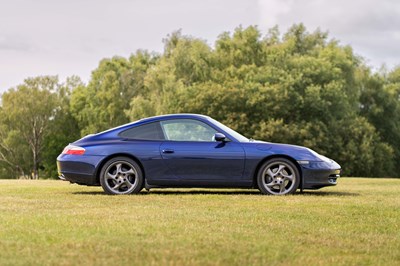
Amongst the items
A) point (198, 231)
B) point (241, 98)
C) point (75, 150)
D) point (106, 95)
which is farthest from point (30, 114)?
point (198, 231)

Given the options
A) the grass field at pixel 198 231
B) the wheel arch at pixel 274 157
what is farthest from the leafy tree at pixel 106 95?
the grass field at pixel 198 231

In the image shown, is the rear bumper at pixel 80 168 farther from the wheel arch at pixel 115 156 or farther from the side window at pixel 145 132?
the side window at pixel 145 132

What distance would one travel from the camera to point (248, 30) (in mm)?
65500

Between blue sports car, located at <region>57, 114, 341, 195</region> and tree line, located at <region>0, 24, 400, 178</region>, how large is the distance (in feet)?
135

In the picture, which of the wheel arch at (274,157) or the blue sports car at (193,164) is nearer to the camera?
the blue sports car at (193,164)

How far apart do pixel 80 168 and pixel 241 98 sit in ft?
146

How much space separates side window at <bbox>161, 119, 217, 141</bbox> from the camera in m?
12.7

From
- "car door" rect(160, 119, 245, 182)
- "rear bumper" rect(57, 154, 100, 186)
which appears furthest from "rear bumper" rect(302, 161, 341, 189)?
"rear bumper" rect(57, 154, 100, 186)

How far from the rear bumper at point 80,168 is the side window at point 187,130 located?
4.16 feet

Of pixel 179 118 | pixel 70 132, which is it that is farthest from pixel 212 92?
pixel 179 118

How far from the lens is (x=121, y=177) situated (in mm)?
12445

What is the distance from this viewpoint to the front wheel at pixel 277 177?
41.0 feet

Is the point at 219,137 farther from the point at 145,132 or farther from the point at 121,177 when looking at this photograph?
the point at 121,177

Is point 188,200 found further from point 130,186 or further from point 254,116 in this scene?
point 254,116
